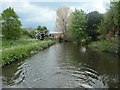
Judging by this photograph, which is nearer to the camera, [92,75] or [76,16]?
[92,75]

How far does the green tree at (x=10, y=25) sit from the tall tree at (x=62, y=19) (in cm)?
2573

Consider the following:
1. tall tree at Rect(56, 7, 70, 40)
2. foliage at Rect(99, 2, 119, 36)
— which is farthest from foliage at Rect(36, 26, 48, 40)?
foliage at Rect(99, 2, 119, 36)

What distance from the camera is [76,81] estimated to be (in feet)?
32.2

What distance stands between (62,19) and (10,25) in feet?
90.2

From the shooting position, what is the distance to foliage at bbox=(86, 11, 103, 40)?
120ft

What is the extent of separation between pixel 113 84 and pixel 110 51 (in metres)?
14.4

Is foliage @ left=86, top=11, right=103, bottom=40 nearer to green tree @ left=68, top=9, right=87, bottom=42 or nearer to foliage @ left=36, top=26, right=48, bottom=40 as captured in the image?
green tree @ left=68, top=9, right=87, bottom=42

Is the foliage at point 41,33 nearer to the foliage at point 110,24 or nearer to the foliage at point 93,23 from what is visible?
the foliage at point 93,23

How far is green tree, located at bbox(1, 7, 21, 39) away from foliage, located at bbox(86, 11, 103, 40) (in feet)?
41.2

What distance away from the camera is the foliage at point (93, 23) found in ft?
120

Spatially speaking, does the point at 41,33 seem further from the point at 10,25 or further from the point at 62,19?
the point at 10,25

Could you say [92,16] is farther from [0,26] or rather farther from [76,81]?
[76,81]

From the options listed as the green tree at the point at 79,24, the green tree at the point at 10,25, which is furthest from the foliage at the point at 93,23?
the green tree at the point at 10,25

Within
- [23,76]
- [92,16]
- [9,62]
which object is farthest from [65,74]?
[92,16]
